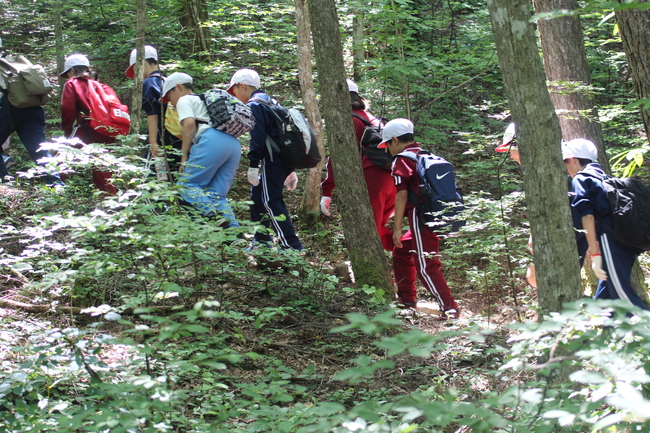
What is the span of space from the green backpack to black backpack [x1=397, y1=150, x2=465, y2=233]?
4.73 metres

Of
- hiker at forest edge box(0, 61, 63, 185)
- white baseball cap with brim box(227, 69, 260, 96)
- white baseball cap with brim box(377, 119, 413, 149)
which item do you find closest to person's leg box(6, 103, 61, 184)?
hiker at forest edge box(0, 61, 63, 185)

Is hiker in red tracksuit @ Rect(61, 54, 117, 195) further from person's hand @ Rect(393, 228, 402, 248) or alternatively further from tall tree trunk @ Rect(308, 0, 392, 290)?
person's hand @ Rect(393, 228, 402, 248)

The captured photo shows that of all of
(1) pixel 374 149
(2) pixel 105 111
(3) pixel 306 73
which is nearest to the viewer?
(1) pixel 374 149

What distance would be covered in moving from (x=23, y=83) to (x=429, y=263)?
5.32 m

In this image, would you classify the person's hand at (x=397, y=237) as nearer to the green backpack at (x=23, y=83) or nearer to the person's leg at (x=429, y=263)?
the person's leg at (x=429, y=263)

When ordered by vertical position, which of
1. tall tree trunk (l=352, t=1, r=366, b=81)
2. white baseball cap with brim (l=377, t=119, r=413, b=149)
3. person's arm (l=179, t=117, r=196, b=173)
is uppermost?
tall tree trunk (l=352, t=1, r=366, b=81)

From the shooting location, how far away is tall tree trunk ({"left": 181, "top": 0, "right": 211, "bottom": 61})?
9.66 meters

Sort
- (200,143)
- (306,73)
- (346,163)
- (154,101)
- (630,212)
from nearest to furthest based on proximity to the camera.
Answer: (630,212) < (346,163) < (200,143) < (154,101) < (306,73)

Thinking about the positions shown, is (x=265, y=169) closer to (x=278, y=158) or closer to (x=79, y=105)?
(x=278, y=158)

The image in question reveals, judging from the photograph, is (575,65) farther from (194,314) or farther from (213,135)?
(194,314)

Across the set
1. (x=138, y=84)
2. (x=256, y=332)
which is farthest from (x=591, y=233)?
(x=138, y=84)

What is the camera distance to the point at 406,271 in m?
5.82

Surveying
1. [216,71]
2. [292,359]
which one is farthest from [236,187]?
[292,359]

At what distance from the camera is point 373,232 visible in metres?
5.21
